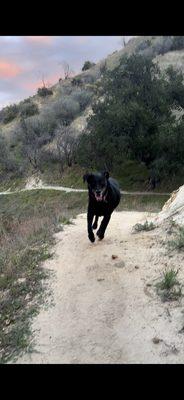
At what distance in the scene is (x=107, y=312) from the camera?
7.65 meters

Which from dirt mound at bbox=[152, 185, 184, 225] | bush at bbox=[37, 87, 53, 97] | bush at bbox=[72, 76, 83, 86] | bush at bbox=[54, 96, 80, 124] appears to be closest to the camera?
dirt mound at bbox=[152, 185, 184, 225]

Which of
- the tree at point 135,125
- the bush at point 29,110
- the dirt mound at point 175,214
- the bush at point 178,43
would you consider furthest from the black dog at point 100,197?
the bush at point 178,43

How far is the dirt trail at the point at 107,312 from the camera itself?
6.57 m

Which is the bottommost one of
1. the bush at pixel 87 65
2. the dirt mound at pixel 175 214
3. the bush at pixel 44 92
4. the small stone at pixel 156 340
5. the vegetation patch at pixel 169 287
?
the small stone at pixel 156 340

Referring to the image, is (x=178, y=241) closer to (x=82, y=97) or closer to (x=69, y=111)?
(x=69, y=111)

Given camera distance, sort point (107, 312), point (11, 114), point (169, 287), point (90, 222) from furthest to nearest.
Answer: point (11, 114) < point (90, 222) < point (169, 287) < point (107, 312)

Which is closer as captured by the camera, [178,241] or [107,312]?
[107,312]

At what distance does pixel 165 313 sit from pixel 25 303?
8.46 feet

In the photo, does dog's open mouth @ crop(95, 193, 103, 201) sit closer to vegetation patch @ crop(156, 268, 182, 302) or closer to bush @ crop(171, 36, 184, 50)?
vegetation patch @ crop(156, 268, 182, 302)

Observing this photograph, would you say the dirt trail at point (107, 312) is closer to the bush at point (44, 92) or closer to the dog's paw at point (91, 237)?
the dog's paw at point (91, 237)

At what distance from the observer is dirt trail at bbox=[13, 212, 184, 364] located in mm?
6574

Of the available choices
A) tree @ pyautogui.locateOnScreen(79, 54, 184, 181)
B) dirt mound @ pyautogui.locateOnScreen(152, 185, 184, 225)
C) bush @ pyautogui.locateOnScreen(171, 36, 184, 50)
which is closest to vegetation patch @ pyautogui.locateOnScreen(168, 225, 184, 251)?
dirt mound @ pyautogui.locateOnScreen(152, 185, 184, 225)

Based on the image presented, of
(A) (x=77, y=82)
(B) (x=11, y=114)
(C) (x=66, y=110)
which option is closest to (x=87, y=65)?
(A) (x=77, y=82)
